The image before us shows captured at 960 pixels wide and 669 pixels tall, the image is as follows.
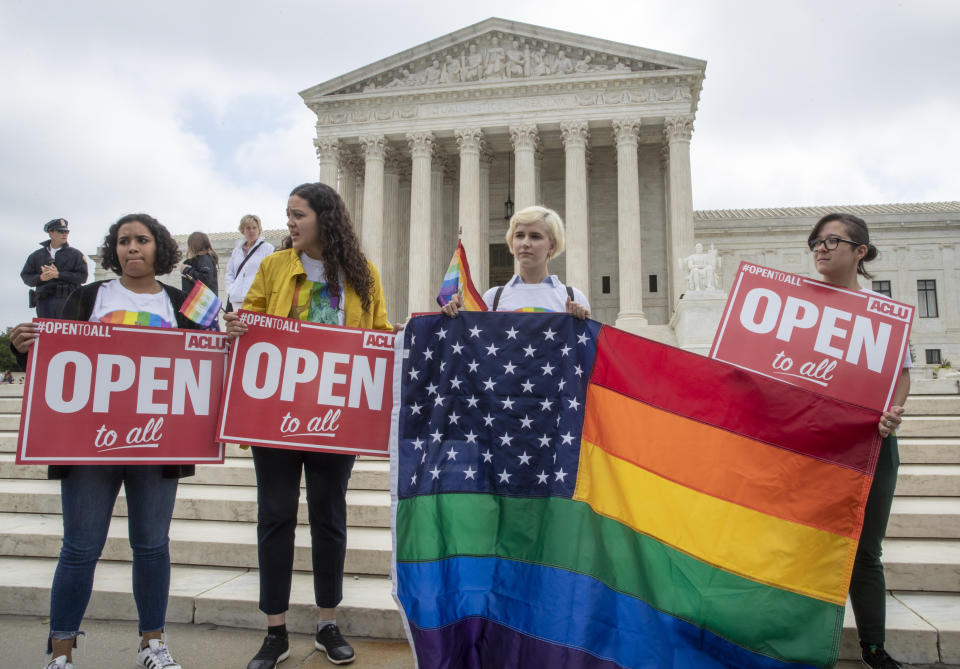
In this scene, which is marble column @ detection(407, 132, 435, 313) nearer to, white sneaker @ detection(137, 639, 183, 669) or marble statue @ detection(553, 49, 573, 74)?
marble statue @ detection(553, 49, 573, 74)

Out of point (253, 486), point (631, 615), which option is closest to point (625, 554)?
point (631, 615)

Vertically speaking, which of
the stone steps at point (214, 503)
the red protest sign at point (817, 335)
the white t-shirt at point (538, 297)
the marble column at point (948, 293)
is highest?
the marble column at point (948, 293)

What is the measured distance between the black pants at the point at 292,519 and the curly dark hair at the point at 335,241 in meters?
1.07

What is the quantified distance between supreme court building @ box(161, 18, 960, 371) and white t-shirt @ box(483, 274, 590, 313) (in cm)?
2283

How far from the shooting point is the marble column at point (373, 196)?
30266 millimetres

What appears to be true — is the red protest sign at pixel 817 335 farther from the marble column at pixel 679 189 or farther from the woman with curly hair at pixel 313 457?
the marble column at pixel 679 189

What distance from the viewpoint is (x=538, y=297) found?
4.21 metres

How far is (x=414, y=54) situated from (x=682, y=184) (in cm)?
1412

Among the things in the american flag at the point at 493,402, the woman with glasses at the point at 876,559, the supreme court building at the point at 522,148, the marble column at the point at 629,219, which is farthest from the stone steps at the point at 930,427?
the marble column at the point at 629,219

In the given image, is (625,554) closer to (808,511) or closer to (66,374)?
(808,511)

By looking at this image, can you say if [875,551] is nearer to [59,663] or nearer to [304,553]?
[304,553]

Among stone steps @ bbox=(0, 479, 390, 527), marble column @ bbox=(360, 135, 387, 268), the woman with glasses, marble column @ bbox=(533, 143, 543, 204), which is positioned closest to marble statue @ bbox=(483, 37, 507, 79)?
marble column @ bbox=(533, 143, 543, 204)

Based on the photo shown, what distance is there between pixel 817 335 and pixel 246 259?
6.70 m

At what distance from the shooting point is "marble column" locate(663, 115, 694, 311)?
92.1ft
